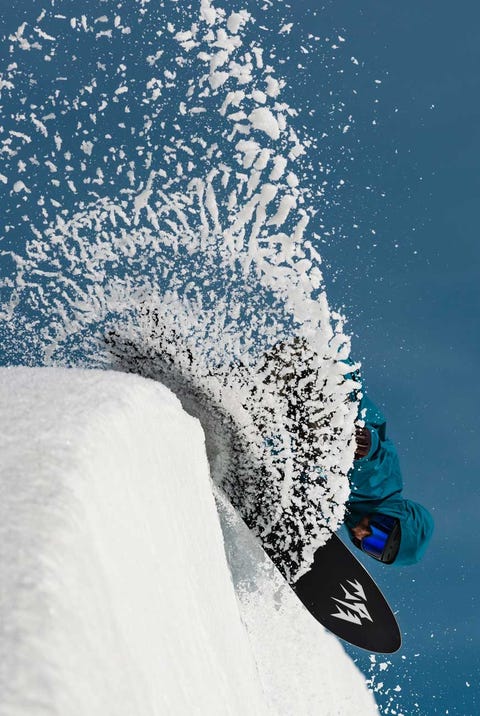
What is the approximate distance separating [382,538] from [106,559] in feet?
8.46

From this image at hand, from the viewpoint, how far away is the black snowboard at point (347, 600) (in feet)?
8.07

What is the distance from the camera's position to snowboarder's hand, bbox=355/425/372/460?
2680 millimetres

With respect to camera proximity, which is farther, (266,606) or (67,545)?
(266,606)

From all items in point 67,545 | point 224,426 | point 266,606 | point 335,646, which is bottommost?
point 335,646

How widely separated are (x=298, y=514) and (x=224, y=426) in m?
0.42

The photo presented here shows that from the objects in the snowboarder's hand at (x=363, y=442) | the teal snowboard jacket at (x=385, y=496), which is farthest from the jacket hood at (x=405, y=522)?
the snowboarder's hand at (x=363, y=442)

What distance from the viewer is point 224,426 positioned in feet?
7.04

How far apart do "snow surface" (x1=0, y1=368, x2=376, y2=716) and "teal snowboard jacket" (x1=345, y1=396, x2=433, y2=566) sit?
5.92 feet

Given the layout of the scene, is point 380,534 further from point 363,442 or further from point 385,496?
point 363,442

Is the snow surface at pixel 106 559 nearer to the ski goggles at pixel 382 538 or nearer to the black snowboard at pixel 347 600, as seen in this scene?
the black snowboard at pixel 347 600

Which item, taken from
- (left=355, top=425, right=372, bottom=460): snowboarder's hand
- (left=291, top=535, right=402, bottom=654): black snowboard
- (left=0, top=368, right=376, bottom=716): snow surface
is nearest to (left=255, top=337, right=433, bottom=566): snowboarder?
(left=355, top=425, right=372, bottom=460): snowboarder's hand

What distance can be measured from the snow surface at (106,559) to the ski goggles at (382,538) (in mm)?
1928

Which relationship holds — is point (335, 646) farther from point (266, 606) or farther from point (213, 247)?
point (213, 247)

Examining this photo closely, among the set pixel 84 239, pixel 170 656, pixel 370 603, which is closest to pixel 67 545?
pixel 170 656
